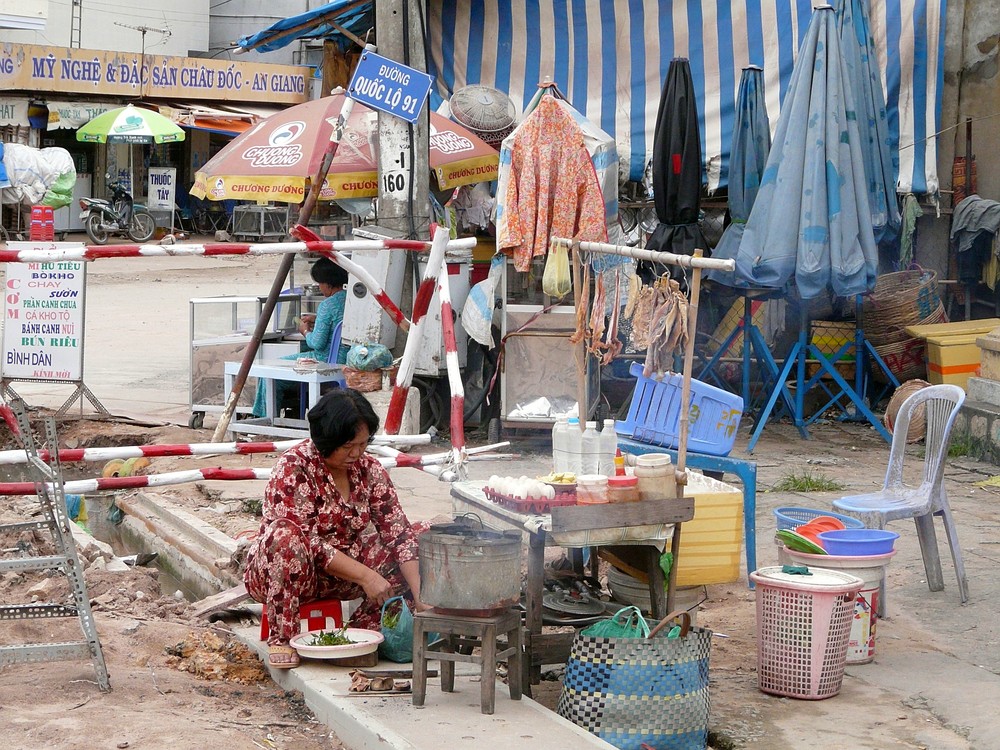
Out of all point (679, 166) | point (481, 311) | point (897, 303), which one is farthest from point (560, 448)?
point (897, 303)

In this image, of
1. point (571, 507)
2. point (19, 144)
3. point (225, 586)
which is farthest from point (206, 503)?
point (19, 144)

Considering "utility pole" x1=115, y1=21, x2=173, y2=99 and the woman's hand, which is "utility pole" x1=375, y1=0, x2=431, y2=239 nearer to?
the woman's hand

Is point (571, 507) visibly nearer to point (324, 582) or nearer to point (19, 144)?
point (324, 582)

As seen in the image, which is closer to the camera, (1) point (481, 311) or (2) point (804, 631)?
(2) point (804, 631)

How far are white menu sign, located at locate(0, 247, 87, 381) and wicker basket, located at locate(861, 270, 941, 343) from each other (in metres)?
6.26

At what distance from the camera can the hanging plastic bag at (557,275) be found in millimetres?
9211

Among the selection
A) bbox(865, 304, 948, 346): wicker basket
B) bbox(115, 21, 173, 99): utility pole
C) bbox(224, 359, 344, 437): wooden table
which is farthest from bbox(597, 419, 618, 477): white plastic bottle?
bbox(115, 21, 173, 99): utility pole

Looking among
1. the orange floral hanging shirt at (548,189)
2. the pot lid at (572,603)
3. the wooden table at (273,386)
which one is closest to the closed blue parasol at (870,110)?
the orange floral hanging shirt at (548,189)

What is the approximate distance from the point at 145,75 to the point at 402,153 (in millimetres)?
21200

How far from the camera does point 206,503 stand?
8.09m

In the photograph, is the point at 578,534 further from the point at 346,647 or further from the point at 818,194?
the point at 818,194

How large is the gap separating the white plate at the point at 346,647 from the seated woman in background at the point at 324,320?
4.93m

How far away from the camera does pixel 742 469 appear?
6059mm

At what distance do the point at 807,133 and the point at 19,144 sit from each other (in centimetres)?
2154
